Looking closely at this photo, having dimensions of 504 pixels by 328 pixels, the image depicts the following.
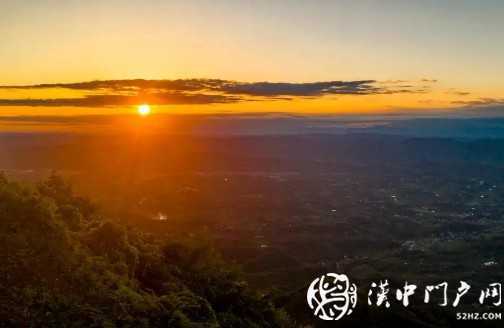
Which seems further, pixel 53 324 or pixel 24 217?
pixel 24 217

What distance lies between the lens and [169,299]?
31562 millimetres

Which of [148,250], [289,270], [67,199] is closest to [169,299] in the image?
[148,250]

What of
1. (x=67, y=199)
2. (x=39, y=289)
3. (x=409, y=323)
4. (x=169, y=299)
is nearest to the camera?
(x=39, y=289)

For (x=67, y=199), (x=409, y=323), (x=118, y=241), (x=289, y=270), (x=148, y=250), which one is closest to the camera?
(x=118, y=241)

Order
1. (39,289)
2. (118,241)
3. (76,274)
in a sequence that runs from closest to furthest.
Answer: (39,289), (76,274), (118,241)

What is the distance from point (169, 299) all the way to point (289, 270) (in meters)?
159

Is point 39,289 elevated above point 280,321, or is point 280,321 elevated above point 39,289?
point 39,289

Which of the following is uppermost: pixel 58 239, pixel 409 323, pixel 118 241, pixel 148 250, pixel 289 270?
pixel 58 239

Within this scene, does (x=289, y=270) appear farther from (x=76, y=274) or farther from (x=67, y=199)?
(x=76, y=274)

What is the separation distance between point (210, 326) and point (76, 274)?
7.87 metres

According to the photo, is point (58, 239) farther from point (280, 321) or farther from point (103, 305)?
point (280, 321)

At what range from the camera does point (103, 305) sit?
86.0 feet

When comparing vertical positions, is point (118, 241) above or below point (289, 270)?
above

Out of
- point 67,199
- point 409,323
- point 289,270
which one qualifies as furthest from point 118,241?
point 289,270
